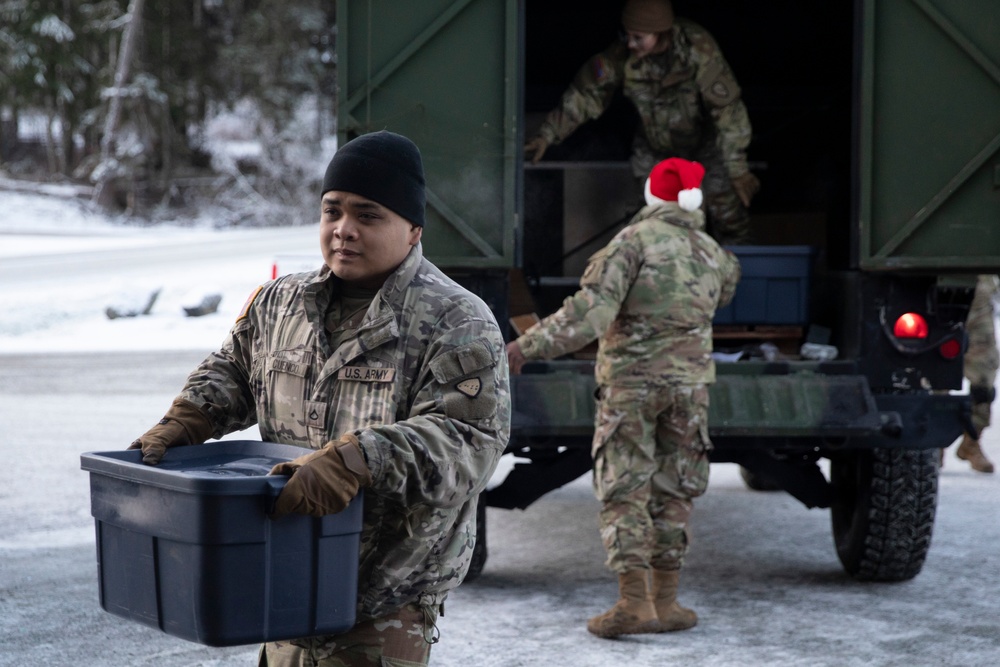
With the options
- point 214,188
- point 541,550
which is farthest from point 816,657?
point 214,188

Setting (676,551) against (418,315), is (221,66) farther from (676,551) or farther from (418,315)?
(418,315)

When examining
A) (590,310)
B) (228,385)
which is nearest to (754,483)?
(590,310)

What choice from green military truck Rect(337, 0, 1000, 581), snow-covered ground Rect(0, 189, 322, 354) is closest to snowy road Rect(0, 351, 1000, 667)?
green military truck Rect(337, 0, 1000, 581)

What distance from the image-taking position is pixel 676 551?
15.9ft

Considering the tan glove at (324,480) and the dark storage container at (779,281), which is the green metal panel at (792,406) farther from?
the tan glove at (324,480)

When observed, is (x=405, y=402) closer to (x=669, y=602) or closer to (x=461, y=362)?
(x=461, y=362)

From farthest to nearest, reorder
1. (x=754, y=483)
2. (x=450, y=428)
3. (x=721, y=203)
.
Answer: (x=754, y=483) < (x=721, y=203) < (x=450, y=428)

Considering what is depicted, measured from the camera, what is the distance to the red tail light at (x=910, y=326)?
5.33m

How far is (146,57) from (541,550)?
22581 millimetres

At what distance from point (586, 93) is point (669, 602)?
2.99 metres

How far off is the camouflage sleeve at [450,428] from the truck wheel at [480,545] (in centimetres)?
287

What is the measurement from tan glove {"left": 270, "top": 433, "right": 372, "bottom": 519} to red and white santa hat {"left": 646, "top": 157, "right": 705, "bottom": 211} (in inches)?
122

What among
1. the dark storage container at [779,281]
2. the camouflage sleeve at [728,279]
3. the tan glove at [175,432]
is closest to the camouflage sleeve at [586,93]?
the dark storage container at [779,281]

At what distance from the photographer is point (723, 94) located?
255 inches
